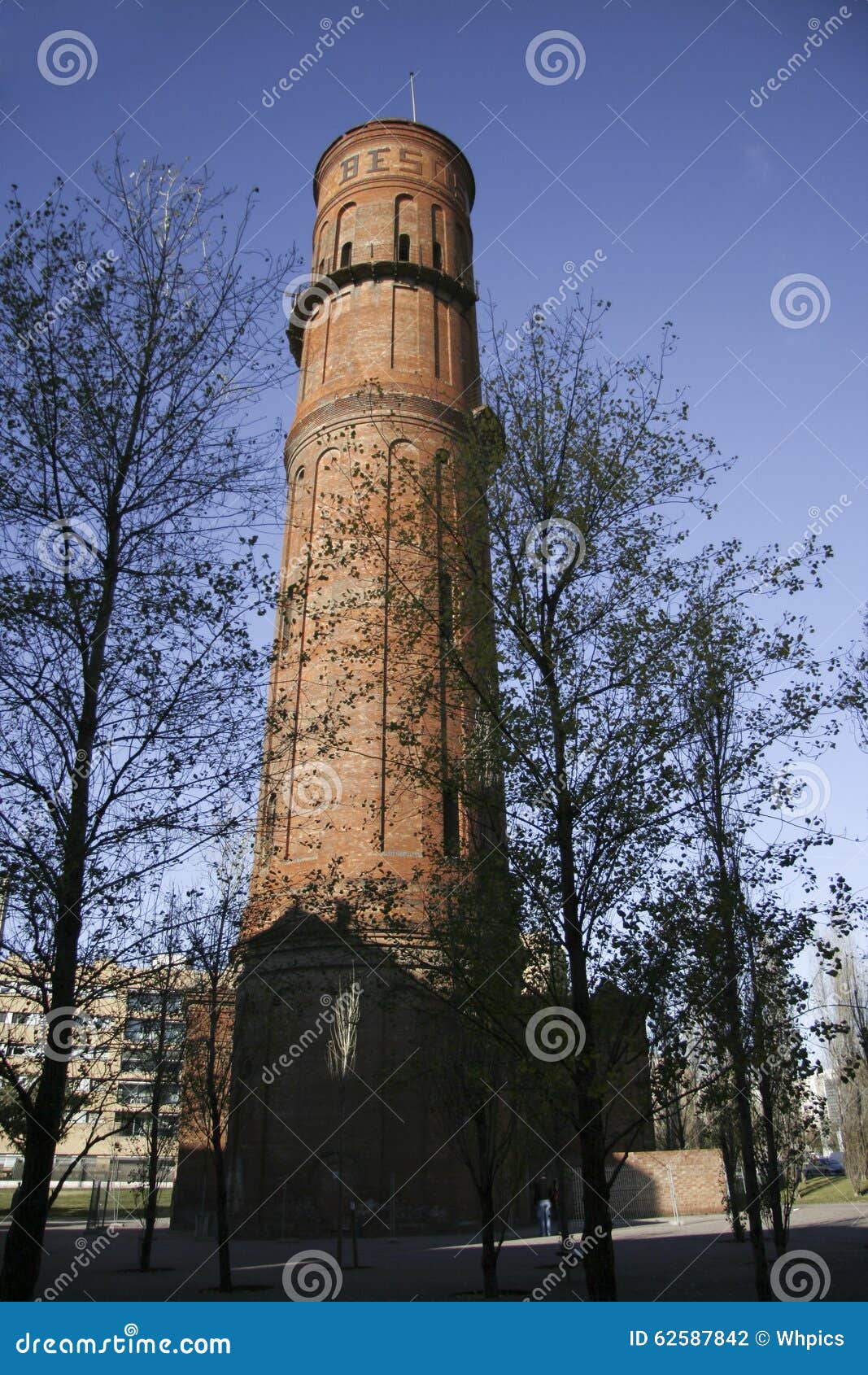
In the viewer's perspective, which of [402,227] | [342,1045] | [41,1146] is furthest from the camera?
[402,227]

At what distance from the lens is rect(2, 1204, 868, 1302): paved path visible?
1301cm

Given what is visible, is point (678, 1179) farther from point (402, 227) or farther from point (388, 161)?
point (388, 161)

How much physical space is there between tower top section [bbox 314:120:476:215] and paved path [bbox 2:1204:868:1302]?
28.5 meters

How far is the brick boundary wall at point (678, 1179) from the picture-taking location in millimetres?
→ 30531

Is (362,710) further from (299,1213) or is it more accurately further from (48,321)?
(48,321)

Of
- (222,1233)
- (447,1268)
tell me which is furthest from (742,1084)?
(222,1233)

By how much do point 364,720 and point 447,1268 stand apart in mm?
11213

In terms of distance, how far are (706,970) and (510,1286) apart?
7270 mm

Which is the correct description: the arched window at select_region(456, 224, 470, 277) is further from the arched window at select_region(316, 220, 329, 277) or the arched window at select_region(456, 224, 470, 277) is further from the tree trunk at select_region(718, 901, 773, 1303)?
the tree trunk at select_region(718, 901, 773, 1303)

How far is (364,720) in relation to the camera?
2259cm

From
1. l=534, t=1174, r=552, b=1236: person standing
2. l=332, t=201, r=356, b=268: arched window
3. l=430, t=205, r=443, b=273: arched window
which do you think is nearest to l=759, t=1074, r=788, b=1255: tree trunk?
l=534, t=1174, r=552, b=1236: person standing

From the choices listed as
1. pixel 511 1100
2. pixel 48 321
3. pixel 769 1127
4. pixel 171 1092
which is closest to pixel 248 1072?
pixel 171 1092

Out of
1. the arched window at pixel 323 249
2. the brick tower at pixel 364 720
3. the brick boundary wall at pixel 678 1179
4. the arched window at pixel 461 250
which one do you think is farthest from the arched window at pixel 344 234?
the brick boundary wall at pixel 678 1179

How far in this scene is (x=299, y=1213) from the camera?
19531 millimetres
